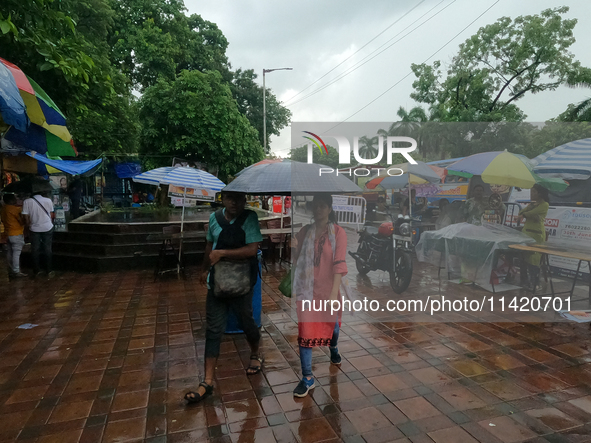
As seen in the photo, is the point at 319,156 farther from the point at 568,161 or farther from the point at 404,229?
the point at 568,161

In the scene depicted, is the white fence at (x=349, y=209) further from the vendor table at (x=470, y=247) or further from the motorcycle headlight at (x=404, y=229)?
the vendor table at (x=470, y=247)

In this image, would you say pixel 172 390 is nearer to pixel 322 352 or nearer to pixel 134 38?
pixel 322 352

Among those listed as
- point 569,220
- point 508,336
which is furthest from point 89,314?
point 569,220

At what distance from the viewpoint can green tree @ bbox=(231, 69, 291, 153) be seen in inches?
914

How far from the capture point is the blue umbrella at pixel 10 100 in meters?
2.62

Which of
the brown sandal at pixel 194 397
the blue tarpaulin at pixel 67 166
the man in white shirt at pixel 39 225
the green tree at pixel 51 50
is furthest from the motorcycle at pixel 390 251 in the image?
the blue tarpaulin at pixel 67 166

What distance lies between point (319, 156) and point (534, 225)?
2915mm

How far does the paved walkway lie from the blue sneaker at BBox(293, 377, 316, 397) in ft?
0.23

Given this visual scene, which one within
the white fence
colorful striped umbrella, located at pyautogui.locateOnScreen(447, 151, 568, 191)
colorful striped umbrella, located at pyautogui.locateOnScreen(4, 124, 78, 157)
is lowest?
the white fence

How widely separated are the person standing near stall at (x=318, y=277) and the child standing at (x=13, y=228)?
6183mm

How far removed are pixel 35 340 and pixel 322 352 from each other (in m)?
3.05

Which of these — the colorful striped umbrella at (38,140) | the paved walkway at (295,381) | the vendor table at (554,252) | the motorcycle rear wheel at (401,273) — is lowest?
the paved walkway at (295,381)

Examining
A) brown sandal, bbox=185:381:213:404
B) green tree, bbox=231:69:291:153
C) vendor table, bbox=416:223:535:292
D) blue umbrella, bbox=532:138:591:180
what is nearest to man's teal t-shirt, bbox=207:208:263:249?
→ brown sandal, bbox=185:381:213:404

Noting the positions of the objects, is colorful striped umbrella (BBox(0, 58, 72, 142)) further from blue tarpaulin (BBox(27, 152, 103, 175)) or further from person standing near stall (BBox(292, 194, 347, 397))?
blue tarpaulin (BBox(27, 152, 103, 175))
